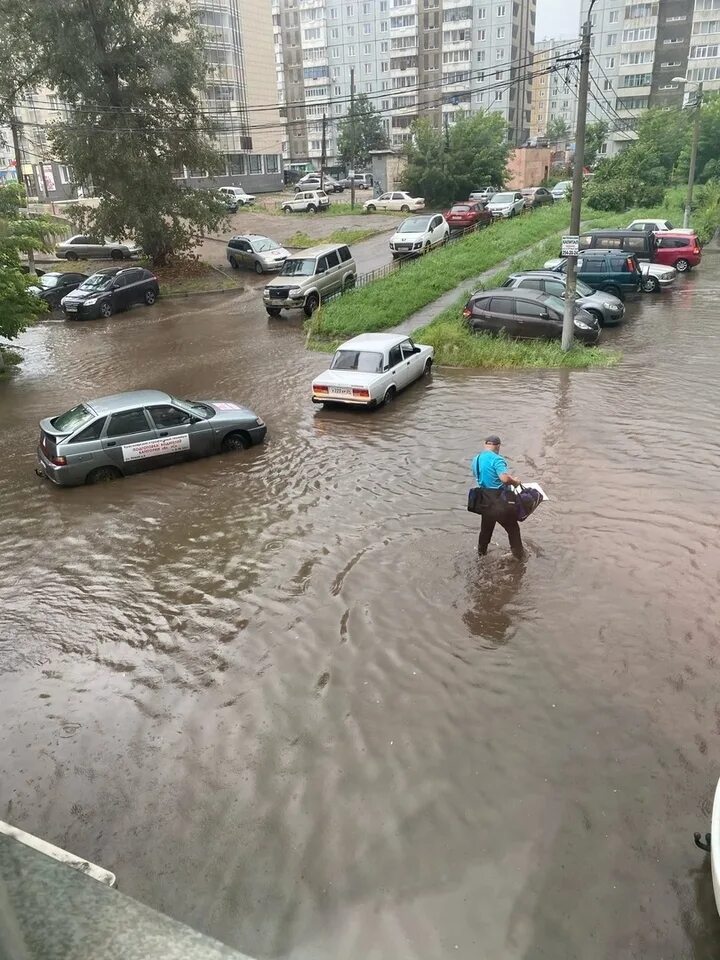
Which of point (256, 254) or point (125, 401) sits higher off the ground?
point (256, 254)

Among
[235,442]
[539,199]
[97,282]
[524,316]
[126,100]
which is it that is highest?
[126,100]

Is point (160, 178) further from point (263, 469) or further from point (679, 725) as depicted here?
point (679, 725)

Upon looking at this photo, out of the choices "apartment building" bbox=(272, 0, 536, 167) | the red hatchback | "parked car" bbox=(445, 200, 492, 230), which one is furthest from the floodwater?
"apartment building" bbox=(272, 0, 536, 167)

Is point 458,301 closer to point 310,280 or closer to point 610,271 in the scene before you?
point 310,280

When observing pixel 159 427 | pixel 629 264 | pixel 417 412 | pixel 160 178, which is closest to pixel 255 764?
pixel 159 427

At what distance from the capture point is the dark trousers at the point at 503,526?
8594 mm

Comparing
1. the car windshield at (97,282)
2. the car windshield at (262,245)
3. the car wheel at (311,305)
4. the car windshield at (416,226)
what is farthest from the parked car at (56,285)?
the car windshield at (416,226)

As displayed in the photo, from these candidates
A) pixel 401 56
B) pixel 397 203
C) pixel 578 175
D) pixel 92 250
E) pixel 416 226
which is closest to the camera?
pixel 578 175

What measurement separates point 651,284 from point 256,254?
1721 centimetres

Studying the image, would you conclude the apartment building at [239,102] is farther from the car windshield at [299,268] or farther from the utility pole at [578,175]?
the utility pole at [578,175]

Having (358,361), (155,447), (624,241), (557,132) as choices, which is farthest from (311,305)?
(557,132)

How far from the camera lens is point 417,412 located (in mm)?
15023

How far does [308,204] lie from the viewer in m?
47.7

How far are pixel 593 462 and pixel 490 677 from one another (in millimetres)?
6147
